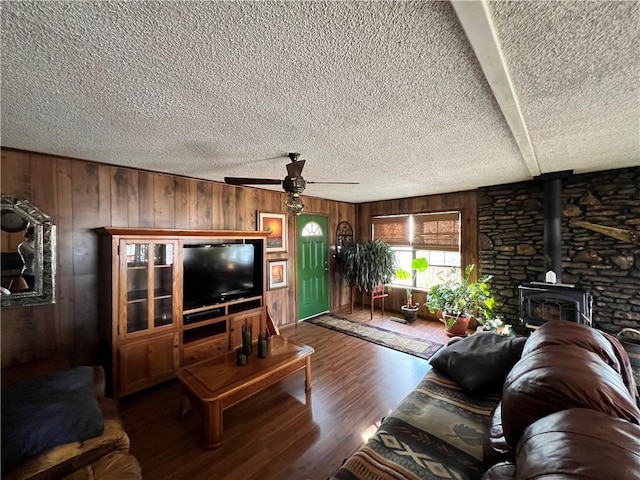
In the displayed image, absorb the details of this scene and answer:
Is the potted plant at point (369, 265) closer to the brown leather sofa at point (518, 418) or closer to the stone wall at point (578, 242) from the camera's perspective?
the stone wall at point (578, 242)

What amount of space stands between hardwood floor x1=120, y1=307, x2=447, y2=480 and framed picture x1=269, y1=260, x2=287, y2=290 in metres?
1.49

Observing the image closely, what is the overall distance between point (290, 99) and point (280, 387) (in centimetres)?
259

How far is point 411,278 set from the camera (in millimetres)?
5023

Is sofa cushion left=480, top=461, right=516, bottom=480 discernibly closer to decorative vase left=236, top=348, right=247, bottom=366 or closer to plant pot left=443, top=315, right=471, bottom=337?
decorative vase left=236, top=348, right=247, bottom=366

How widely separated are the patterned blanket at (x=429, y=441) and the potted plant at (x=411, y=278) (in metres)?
2.92

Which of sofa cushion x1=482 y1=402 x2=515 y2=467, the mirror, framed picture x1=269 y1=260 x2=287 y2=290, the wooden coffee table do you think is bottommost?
the wooden coffee table

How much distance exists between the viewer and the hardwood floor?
67.2 inches

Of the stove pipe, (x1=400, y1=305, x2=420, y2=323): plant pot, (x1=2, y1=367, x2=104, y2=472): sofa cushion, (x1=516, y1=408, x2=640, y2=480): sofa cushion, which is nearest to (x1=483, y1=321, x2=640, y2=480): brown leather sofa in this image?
(x1=516, y1=408, x2=640, y2=480): sofa cushion

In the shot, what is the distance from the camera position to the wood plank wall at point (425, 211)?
4199 mm

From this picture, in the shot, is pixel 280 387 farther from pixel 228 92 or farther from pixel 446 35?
pixel 446 35

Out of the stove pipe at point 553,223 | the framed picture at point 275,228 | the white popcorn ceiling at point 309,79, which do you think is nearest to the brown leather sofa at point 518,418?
the white popcorn ceiling at point 309,79

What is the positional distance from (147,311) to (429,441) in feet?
8.64

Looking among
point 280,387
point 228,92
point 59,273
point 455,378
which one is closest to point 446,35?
point 228,92

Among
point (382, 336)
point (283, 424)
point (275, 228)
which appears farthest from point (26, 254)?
point (382, 336)
